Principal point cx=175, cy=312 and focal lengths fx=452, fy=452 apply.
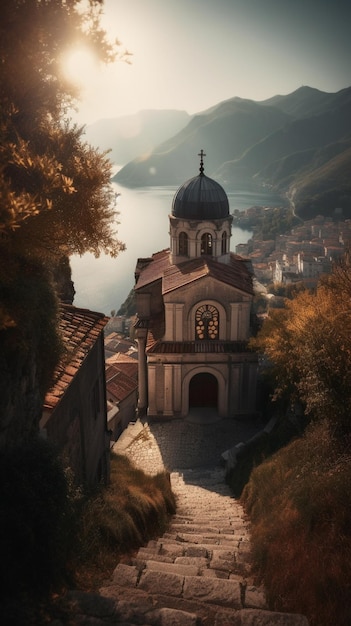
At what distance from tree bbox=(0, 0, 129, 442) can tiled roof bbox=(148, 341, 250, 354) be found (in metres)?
11.5

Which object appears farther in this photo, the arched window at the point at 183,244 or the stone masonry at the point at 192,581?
the arched window at the point at 183,244

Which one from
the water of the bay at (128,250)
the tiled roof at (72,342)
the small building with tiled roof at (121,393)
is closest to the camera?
the tiled roof at (72,342)

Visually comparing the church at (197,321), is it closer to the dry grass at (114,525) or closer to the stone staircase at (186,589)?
the dry grass at (114,525)

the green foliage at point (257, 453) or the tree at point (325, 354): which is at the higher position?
the tree at point (325, 354)

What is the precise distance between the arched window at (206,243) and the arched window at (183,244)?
0.83 m

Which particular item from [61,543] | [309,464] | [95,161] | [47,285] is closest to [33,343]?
[47,285]

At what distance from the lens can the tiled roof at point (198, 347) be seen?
2047cm

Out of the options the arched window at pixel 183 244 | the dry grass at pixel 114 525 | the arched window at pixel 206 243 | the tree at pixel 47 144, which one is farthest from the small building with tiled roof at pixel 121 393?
the tree at pixel 47 144

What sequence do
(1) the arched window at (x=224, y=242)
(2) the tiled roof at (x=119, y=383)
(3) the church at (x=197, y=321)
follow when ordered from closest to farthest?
(3) the church at (x=197, y=321) → (1) the arched window at (x=224, y=242) → (2) the tiled roof at (x=119, y=383)

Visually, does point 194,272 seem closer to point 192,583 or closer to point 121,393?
point 121,393

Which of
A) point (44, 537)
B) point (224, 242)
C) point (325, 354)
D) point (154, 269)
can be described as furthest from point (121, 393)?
point (44, 537)

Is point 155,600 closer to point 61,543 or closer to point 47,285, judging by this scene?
point 61,543

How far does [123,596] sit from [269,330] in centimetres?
1395

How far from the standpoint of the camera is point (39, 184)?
25.2 ft
